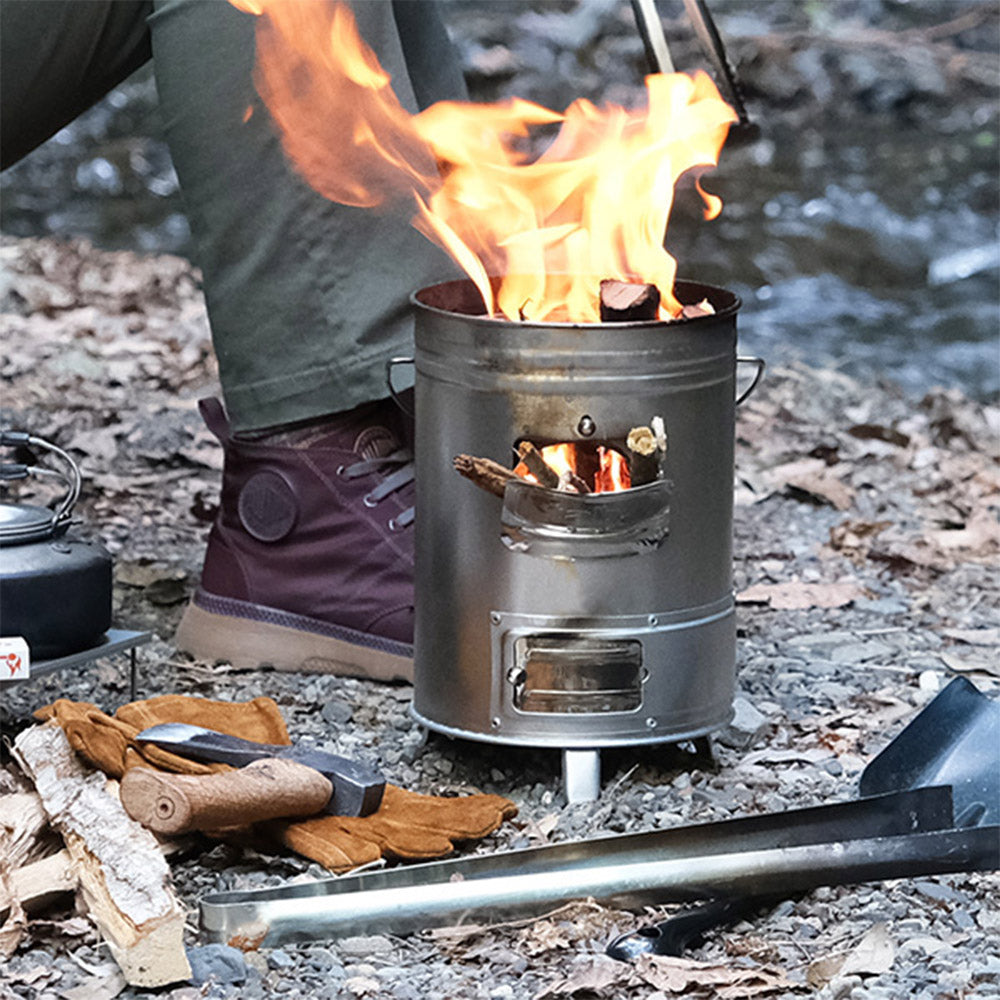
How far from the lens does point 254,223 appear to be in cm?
279

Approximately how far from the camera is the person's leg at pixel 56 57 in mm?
2768

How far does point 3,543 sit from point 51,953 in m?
0.64

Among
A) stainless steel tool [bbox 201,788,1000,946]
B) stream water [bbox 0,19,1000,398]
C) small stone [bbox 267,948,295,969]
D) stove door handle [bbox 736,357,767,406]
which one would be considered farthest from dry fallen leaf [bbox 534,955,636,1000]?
stream water [bbox 0,19,1000,398]

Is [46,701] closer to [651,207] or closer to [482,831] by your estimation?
[482,831]

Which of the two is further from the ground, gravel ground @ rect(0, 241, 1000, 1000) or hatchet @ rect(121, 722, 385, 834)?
hatchet @ rect(121, 722, 385, 834)

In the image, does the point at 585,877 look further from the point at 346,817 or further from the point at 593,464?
the point at 593,464

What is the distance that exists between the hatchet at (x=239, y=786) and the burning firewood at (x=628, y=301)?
2.25 ft

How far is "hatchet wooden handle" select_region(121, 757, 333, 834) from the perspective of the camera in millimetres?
2066

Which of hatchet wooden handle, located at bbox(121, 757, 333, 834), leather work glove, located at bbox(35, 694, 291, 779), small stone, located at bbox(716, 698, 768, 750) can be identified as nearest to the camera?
hatchet wooden handle, located at bbox(121, 757, 333, 834)

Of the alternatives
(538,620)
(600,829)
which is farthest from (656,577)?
(600,829)

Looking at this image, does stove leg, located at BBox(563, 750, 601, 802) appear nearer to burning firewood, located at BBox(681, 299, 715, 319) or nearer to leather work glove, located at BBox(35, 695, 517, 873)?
leather work glove, located at BBox(35, 695, 517, 873)

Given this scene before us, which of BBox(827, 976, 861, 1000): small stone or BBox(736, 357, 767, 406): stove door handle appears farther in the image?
BBox(736, 357, 767, 406): stove door handle

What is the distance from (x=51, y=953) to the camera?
6.27ft

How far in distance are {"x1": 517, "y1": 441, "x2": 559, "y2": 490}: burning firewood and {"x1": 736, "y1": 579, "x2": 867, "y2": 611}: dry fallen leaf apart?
1.15 metres
